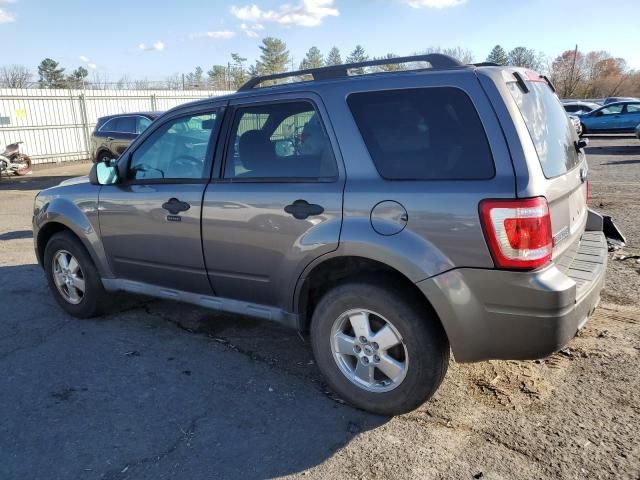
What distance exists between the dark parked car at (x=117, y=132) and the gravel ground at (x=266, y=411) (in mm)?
9857

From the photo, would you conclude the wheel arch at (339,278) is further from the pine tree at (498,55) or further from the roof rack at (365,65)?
the pine tree at (498,55)

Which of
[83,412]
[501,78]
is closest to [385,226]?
[501,78]

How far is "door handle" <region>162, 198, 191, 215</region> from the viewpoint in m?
3.69

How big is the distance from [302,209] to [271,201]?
0.25 metres

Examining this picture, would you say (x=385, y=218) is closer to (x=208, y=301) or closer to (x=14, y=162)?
(x=208, y=301)

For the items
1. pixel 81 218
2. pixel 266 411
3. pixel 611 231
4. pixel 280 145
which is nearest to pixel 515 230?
pixel 280 145

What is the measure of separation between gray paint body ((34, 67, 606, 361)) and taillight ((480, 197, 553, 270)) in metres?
0.04

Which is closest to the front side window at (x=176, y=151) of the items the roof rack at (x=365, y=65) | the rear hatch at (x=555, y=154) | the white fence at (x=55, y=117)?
the roof rack at (x=365, y=65)

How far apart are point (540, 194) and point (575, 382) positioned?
1463 mm

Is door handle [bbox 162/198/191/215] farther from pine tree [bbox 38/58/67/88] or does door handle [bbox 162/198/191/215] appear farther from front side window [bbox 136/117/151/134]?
pine tree [bbox 38/58/67/88]

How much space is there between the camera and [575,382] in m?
3.31

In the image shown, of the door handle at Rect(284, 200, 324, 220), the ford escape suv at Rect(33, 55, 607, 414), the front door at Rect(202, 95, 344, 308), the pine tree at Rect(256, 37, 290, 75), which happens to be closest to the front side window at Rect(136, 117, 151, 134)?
the ford escape suv at Rect(33, 55, 607, 414)

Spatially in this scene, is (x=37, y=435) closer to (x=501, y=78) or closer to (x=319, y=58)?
(x=501, y=78)

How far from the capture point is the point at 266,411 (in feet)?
10.4
